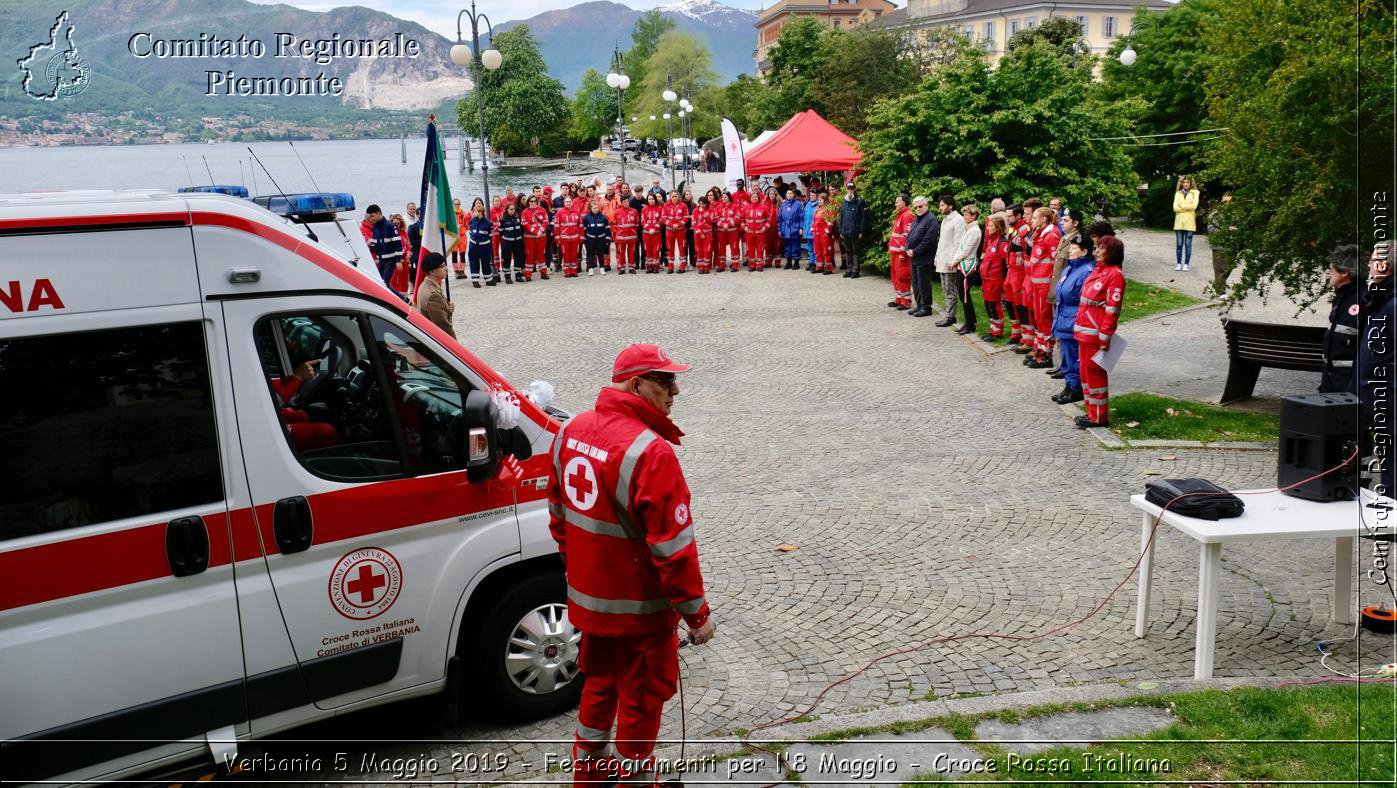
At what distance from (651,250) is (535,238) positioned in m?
2.77

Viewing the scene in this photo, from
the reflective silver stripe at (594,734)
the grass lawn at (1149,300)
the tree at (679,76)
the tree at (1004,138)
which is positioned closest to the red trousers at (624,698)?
the reflective silver stripe at (594,734)

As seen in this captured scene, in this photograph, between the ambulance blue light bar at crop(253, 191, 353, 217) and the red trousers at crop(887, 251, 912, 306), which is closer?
the ambulance blue light bar at crop(253, 191, 353, 217)

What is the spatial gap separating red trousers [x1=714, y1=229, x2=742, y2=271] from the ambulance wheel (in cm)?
1986

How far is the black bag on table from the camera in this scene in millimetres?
5676

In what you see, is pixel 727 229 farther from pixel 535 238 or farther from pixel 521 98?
pixel 521 98

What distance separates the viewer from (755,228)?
24.4 meters

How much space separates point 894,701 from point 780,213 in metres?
19.9

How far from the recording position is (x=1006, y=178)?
63.6 ft

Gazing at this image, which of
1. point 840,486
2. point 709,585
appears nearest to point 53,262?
point 709,585

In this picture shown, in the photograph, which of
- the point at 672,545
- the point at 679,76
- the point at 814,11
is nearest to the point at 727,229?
the point at 672,545

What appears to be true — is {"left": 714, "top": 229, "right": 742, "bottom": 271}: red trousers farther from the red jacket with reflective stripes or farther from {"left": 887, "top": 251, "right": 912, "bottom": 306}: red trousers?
the red jacket with reflective stripes

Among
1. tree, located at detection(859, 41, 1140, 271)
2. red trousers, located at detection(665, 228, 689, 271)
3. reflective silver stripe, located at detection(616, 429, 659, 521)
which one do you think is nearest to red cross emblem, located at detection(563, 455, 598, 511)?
reflective silver stripe, located at detection(616, 429, 659, 521)

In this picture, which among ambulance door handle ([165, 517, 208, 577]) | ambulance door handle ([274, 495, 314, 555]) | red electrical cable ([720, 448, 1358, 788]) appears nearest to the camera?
ambulance door handle ([165, 517, 208, 577])

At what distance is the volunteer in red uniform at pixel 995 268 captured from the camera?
48.1 ft
